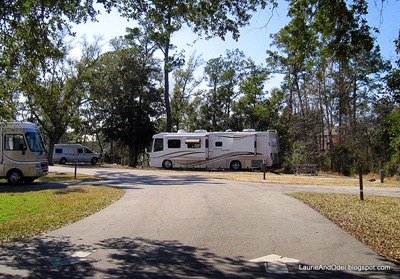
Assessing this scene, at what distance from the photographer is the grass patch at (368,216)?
6.94 m

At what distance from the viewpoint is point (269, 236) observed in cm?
732

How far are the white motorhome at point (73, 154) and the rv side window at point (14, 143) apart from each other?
23.4 meters

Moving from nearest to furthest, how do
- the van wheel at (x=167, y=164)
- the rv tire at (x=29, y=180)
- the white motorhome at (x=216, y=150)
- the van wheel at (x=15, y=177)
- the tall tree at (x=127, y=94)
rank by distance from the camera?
the van wheel at (x=15, y=177)
the rv tire at (x=29, y=180)
the white motorhome at (x=216, y=150)
the van wheel at (x=167, y=164)
the tall tree at (x=127, y=94)

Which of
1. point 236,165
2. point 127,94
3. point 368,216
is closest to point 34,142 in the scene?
point 236,165

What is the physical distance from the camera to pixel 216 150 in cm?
3156

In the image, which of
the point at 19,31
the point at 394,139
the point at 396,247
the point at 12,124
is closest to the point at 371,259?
the point at 396,247

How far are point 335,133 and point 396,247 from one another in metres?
30.0

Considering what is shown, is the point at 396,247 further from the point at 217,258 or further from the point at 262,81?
the point at 262,81

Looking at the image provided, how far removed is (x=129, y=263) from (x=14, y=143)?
16399 millimetres

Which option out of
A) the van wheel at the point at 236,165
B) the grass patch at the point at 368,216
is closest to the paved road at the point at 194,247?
the grass patch at the point at 368,216

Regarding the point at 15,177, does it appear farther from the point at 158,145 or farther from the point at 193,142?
the point at 193,142

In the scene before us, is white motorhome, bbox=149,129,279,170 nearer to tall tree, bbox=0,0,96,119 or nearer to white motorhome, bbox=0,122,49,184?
white motorhome, bbox=0,122,49,184

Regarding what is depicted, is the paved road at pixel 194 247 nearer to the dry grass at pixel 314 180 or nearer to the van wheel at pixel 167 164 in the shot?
the dry grass at pixel 314 180

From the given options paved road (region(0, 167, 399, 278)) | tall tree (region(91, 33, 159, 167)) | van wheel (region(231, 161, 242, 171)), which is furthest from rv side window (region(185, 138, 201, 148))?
paved road (region(0, 167, 399, 278))
